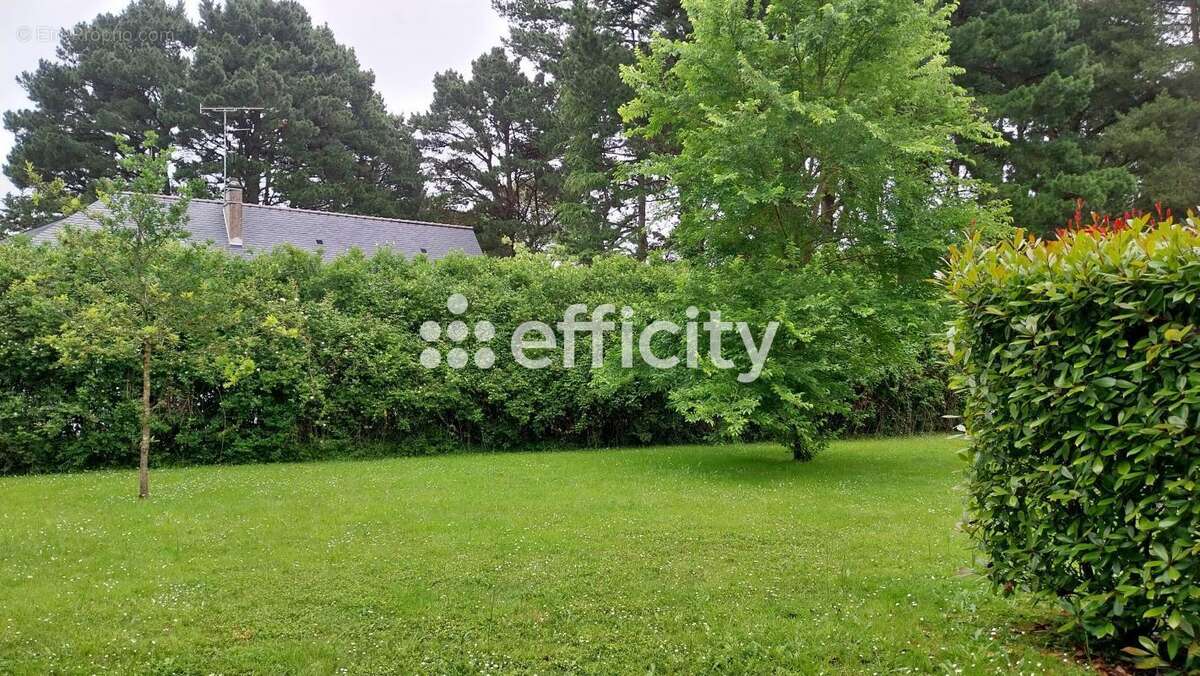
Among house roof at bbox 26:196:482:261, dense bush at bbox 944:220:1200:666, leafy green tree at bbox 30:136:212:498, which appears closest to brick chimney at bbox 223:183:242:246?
house roof at bbox 26:196:482:261

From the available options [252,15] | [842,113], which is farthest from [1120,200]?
[252,15]

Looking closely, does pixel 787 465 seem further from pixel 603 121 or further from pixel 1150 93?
Answer: pixel 1150 93

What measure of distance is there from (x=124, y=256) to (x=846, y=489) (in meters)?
8.08

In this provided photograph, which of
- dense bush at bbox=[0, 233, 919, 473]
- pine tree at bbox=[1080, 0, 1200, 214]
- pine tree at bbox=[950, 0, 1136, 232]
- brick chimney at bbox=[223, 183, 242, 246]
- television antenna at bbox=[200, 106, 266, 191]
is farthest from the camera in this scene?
television antenna at bbox=[200, 106, 266, 191]

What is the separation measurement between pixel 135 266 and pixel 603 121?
44.9 feet

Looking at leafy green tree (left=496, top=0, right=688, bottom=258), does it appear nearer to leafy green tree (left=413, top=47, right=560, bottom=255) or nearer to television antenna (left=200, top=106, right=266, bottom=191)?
leafy green tree (left=413, top=47, right=560, bottom=255)

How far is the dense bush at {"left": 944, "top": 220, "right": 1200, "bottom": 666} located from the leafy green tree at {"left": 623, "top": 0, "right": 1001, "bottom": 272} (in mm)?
5243

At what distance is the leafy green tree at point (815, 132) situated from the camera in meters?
8.48

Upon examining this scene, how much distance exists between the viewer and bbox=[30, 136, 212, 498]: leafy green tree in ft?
21.9

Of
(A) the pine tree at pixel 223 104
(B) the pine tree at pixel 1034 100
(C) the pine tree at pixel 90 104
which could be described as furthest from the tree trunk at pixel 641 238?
(C) the pine tree at pixel 90 104

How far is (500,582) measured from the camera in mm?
4238

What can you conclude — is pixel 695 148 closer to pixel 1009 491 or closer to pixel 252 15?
pixel 1009 491

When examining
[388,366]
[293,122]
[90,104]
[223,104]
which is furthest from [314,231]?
[90,104]

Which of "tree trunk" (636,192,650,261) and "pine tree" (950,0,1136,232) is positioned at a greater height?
"pine tree" (950,0,1136,232)
